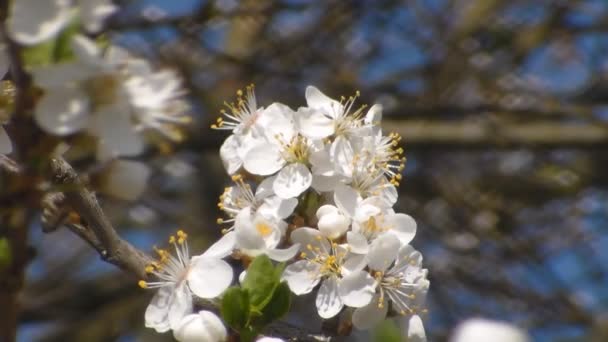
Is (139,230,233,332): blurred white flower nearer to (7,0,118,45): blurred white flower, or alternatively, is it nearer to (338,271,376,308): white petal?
(338,271,376,308): white petal

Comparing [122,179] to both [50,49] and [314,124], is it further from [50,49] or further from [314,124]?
[314,124]

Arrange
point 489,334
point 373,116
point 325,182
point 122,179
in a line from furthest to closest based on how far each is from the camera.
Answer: point 373,116
point 325,182
point 122,179
point 489,334

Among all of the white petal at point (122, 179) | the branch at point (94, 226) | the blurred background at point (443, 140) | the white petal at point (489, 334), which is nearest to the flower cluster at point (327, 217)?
the branch at point (94, 226)

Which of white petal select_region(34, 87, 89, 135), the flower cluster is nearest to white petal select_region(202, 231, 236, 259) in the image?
the flower cluster

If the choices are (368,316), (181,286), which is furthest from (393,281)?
(181,286)

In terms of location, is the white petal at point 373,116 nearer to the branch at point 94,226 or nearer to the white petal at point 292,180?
the white petal at point 292,180
